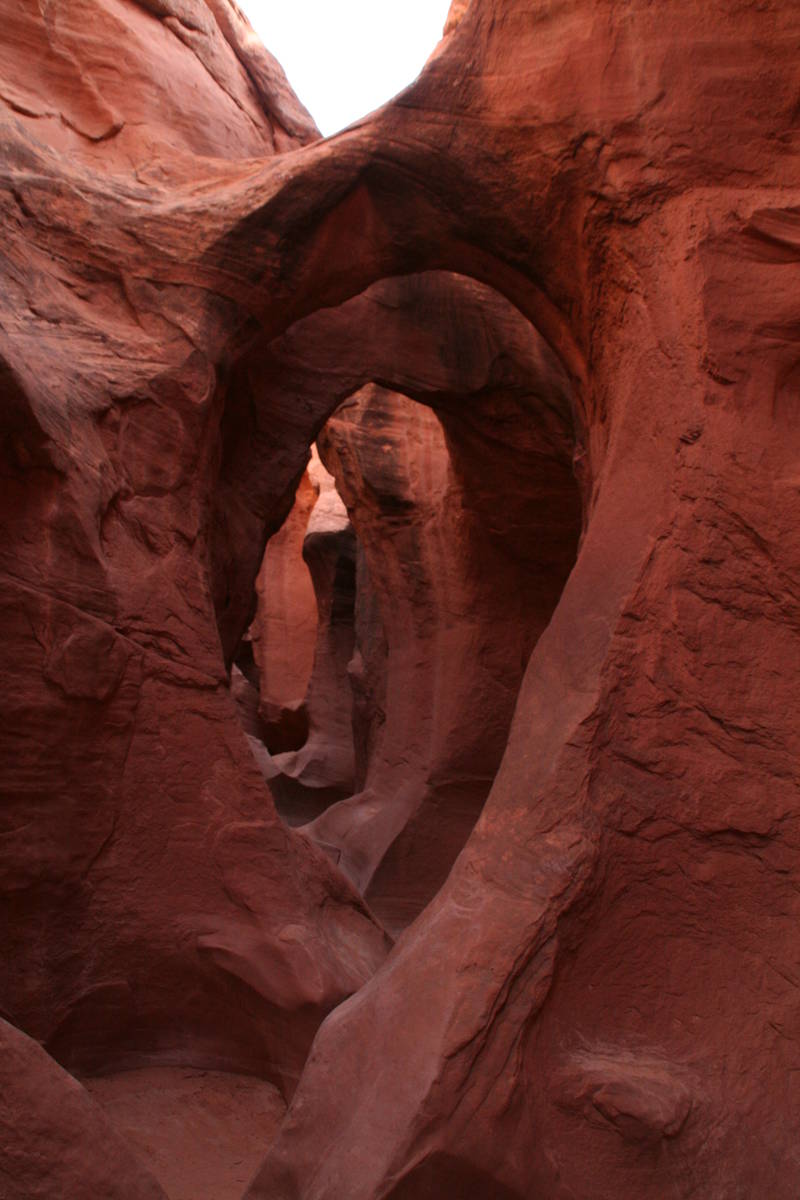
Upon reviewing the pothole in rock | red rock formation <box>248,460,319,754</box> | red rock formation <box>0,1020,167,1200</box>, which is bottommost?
the pothole in rock

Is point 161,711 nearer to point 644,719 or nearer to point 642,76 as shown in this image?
point 644,719

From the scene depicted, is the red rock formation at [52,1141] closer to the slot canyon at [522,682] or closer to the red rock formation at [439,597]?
the slot canyon at [522,682]

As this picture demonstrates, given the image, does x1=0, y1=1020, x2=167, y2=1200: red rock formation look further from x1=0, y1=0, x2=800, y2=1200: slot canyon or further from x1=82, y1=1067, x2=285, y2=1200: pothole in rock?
x1=82, y1=1067, x2=285, y2=1200: pothole in rock

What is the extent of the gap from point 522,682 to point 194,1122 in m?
1.77

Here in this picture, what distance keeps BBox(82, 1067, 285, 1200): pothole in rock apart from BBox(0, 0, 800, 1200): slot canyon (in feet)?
0.05

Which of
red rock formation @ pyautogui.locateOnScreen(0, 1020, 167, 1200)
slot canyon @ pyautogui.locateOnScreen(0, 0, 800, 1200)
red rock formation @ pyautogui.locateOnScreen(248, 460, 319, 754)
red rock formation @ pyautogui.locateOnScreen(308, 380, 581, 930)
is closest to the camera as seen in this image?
red rock formation @ pyautogui.locateOnScreen(0, 1020, 167, 1200)

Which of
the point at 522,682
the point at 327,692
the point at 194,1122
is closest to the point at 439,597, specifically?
the point at 522,682

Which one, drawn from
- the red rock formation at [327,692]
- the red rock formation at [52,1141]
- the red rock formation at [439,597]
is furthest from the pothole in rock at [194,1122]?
the red rock formation at [327,692]

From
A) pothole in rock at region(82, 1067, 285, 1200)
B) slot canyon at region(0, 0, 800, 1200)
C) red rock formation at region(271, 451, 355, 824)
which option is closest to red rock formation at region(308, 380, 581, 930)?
slot canyon at region(0, 0, 800, 1200)

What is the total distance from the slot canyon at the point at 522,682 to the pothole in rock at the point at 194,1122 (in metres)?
0.02

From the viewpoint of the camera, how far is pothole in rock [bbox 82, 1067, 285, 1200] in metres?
2.95

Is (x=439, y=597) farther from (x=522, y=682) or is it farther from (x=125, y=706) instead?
(x=125, y=706)

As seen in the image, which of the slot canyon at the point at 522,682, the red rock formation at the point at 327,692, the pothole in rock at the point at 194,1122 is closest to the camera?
the slot canyon at the point at 522,682

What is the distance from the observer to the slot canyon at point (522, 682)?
248 centimetres
